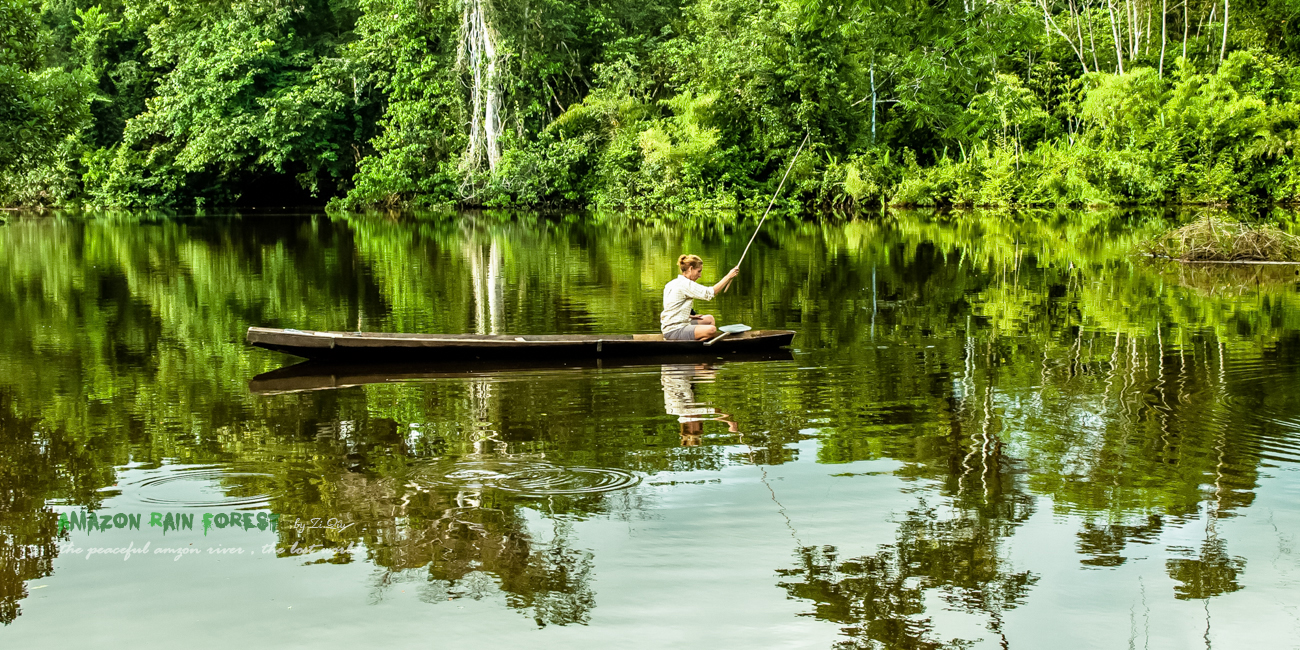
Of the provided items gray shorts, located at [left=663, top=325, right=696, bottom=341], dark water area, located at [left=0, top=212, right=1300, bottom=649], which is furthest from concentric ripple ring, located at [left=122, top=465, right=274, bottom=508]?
gray shorts, located at [left=663, top=325, right=696, bottom=341]

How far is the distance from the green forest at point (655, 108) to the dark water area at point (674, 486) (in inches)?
868

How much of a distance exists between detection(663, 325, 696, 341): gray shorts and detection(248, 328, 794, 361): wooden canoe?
7 centimetres

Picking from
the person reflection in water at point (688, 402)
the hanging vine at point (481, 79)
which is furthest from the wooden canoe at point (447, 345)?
the hanging vine at point (481, 79)

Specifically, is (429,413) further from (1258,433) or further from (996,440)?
(1258,433)

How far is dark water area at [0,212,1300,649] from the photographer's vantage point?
5172 millimetres

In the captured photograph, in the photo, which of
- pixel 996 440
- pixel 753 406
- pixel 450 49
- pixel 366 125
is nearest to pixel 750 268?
pixel 753 406

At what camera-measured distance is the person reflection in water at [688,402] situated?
8453 mm

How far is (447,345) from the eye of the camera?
10.9 meters

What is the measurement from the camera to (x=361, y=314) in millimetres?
15594

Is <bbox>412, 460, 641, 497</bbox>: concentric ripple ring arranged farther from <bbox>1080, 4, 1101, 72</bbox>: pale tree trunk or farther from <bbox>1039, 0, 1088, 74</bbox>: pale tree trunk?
<bbox>1080, 4, 1101, 72</bbox>: pale tree trunk

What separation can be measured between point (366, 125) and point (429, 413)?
4215 cm

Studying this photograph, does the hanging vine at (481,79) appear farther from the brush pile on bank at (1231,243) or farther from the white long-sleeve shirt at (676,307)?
the white long-sleeve shirt at (676,307)

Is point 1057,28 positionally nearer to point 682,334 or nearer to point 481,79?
point 481,79

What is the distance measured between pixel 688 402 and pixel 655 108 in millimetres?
35689
